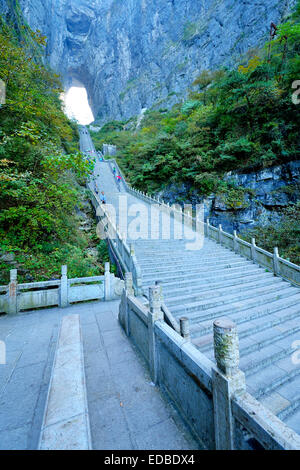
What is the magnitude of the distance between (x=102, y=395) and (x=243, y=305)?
15.5ft

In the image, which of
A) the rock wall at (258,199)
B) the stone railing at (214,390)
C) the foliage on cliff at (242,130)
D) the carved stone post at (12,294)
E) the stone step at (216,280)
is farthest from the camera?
the foliage on cliff at (242,130)

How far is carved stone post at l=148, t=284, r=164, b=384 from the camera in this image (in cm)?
337

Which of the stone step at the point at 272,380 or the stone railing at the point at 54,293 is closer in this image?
the stone step at the point at 272,380

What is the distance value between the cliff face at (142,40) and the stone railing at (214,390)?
158 ft

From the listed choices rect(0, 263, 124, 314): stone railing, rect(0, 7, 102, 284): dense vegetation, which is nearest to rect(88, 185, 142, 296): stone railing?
rect(0, 263, 124, 314): stone railing

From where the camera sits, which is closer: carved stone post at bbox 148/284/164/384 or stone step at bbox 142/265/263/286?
carved stone post at bbox 148/284/164/384

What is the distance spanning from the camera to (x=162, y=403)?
3002mm

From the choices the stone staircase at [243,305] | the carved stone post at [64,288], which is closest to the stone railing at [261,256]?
the stone staircase at [243,305]

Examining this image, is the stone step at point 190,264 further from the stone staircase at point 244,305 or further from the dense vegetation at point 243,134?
the dense vegetation at point 243,134

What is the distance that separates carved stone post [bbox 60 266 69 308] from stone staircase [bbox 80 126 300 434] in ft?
9.49

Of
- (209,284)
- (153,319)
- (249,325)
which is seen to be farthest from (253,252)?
(153,319)

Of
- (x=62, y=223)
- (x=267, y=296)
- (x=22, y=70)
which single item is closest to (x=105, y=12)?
(x=22, y=70)

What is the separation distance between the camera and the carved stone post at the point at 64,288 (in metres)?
7.27

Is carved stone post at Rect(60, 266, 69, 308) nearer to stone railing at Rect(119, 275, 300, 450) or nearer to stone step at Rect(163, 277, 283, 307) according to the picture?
stone step at Rect(163, 277, 283, 307)
